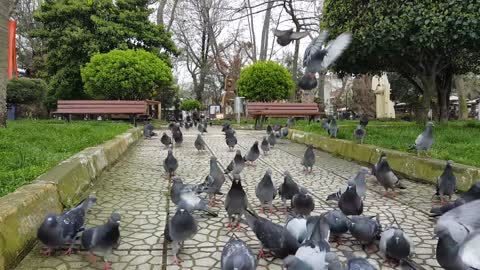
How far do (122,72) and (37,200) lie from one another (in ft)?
45.5

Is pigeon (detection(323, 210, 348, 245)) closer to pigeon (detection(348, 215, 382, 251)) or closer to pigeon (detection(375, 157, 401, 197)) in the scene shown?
pigeon (detection(348, 215, 382, 251))

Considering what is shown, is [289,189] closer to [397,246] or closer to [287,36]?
[397,246]

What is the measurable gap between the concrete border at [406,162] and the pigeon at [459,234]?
7.82 ft

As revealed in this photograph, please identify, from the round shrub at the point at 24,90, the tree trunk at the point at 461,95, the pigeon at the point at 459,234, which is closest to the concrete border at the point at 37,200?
the pigeon at the point at 459,234

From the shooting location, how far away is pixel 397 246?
2541 millimetres

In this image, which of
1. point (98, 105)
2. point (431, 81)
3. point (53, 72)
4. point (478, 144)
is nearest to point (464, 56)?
point (431, 81)

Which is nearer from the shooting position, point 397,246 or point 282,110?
point 397,246

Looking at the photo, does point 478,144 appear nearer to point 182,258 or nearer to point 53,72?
point 182,258

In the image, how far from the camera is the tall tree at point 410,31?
7691 mm

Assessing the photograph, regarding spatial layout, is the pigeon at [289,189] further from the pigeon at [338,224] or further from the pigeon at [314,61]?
the pigeon at [314,61]

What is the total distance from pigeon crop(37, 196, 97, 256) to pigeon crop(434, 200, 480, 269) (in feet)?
7.47

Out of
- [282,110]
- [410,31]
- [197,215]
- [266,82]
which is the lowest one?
[197,215]

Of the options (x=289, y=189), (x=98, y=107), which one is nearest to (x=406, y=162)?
(x=289, y=189)

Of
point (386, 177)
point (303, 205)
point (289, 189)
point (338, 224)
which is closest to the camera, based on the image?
point (338, 224)
